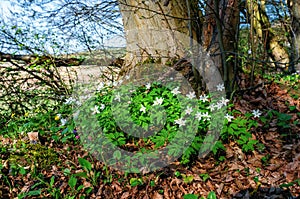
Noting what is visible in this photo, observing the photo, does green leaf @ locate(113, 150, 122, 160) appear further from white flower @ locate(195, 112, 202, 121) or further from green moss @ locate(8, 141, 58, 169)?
white flower @ locate(195, 112, 202, 121)

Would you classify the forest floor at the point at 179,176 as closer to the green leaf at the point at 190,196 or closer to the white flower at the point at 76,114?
the green leaf at the point at 190,196

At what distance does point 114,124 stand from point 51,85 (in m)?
2.54

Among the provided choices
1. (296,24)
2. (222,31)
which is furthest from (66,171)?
(296,24)

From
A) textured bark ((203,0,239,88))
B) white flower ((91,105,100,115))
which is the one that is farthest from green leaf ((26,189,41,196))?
textured bark ((203,0,239,88))

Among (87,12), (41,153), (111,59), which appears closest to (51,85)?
(111,59)

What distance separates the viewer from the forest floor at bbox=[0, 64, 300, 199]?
6.92ft

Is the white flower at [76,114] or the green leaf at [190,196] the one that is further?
the white flower at [76,114]

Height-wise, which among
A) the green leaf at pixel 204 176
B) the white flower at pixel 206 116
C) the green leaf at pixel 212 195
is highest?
the white flower at pixel 206 116

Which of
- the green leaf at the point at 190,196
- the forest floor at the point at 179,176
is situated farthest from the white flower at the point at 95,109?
the green leaf at the point at 190,196

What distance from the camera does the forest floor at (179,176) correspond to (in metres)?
2.11

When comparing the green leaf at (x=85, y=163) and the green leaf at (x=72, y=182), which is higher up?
the green leaf at (x=85, y=163)

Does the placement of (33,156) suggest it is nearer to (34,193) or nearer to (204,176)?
(34,193)

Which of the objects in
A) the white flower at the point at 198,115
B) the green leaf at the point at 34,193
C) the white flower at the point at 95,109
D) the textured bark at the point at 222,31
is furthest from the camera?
the textured bark at the point at 222,31

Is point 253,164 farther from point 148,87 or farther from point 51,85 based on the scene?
point 51,85
